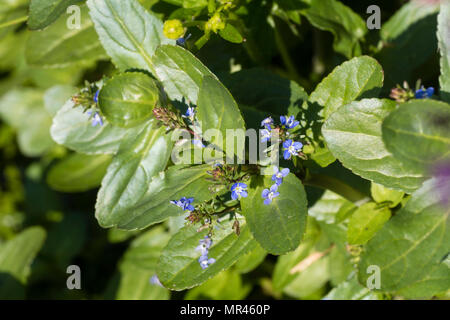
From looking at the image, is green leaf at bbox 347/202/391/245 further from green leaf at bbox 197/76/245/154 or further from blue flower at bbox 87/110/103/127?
blue flower at bbox 87/110/103/127

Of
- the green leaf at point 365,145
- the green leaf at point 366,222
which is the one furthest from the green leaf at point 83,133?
the green leaf at point 366,222

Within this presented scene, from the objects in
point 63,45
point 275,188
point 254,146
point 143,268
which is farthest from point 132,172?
point 63,45

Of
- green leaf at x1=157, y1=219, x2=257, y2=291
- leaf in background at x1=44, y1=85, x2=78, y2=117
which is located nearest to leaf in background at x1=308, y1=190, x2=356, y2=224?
green leaf at x1=157, y1=219, x2=257, y2=291

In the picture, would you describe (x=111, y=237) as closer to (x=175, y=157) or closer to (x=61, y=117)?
(x=61, y=117)

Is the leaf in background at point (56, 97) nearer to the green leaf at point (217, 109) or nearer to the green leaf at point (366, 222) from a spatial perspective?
the green leaf at point (217, 109)

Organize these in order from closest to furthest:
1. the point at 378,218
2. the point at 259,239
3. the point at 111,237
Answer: the point at 259,239 → the point at 378,218 → the point at 111,237
